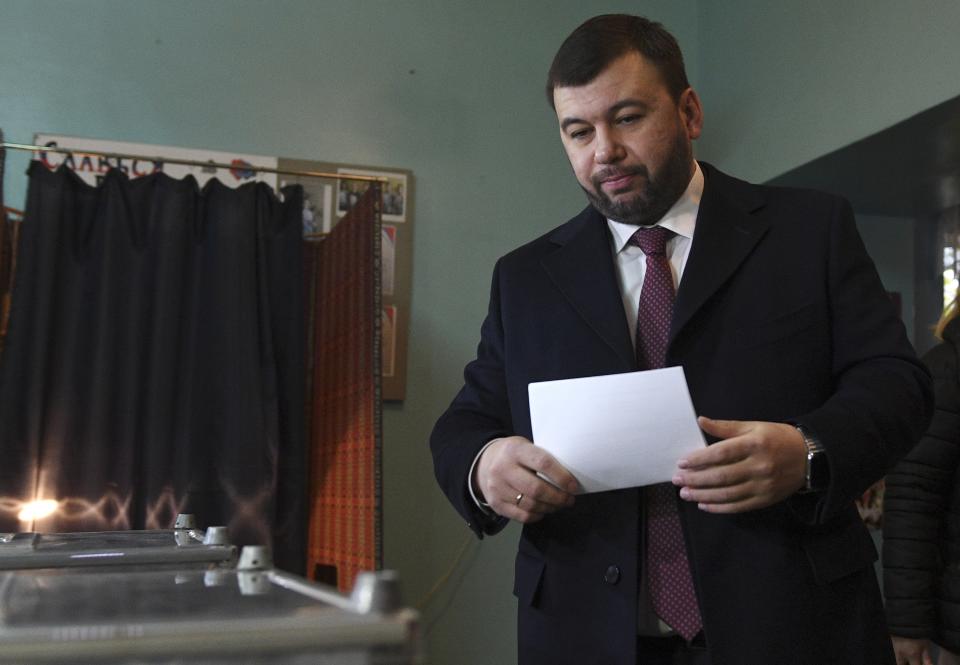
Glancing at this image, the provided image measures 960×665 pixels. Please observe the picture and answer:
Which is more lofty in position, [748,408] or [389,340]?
[389,340]

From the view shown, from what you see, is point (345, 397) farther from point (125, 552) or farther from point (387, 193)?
point (125, 552)

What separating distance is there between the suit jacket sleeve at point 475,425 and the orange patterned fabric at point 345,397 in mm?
1061

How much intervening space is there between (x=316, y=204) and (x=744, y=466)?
2426 millimetres

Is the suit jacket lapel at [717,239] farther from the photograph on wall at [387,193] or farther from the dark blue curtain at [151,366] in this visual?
the photograph on wall at [387,193]

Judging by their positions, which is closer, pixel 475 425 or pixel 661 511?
pixel 661 511

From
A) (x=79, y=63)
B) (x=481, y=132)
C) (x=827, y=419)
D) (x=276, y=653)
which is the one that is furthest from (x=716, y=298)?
(x=79, y=63)

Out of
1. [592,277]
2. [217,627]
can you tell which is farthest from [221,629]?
[592,277]

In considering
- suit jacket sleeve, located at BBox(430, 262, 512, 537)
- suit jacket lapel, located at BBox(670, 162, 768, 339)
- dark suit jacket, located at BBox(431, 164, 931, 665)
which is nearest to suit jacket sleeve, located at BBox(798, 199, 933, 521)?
dark suit jacket, located at BBox(431, 164, 931, 665)

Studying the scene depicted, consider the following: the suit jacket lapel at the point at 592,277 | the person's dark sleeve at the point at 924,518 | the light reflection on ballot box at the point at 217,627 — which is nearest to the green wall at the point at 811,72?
the person's dark sleeve at the point at 924,518

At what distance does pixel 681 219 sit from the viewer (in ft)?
4.79

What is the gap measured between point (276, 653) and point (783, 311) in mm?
989

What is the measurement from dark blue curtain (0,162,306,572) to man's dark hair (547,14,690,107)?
1.58 meters

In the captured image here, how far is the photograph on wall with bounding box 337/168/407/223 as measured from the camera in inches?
132

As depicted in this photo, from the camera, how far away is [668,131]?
1452 mm
